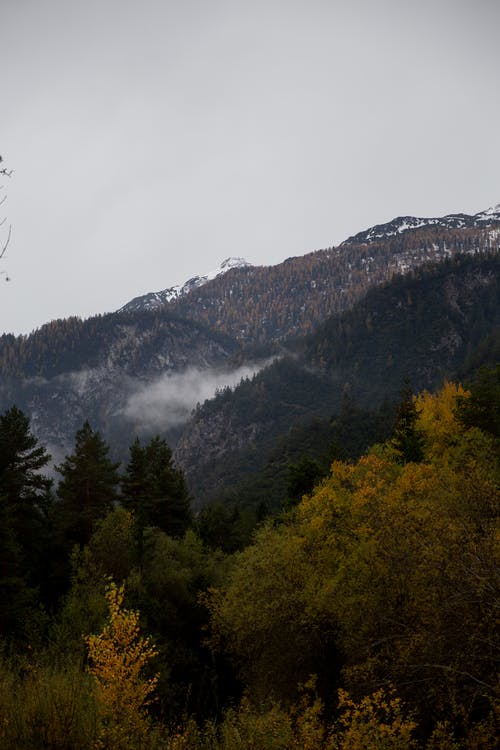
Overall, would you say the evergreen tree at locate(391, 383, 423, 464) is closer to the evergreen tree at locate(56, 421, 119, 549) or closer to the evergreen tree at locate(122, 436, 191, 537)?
the evergreen tree at locate(122, 436, 191, 537)

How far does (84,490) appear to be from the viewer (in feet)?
136

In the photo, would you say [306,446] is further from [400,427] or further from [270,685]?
[270,685]

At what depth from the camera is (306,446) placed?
150 m

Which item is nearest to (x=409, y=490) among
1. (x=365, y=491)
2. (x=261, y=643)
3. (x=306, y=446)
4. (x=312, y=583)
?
(x=365, y=491)

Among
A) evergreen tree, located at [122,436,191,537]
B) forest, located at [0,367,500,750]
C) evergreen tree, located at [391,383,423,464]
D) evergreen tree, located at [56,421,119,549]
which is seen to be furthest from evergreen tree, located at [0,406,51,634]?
evergreen tree, located at [391,383,423,464]

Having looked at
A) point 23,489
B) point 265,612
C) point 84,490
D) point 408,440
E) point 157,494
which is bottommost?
point 265,612

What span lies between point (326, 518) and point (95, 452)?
941 inches

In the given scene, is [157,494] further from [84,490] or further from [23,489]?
[23,489]

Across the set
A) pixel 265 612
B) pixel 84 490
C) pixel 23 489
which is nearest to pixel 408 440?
pixel 265 612

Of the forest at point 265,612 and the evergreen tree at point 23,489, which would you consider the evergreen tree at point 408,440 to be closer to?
the forest at point 265,612

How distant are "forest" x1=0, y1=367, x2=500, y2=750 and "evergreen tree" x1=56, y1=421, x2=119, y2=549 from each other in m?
0.16

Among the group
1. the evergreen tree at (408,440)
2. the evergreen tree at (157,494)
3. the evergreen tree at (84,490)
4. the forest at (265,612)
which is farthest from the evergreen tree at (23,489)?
the evergreen tree at (408,440)

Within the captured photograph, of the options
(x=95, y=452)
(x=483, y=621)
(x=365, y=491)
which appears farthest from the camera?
(x=95, y=452)

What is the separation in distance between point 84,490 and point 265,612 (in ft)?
72.2
